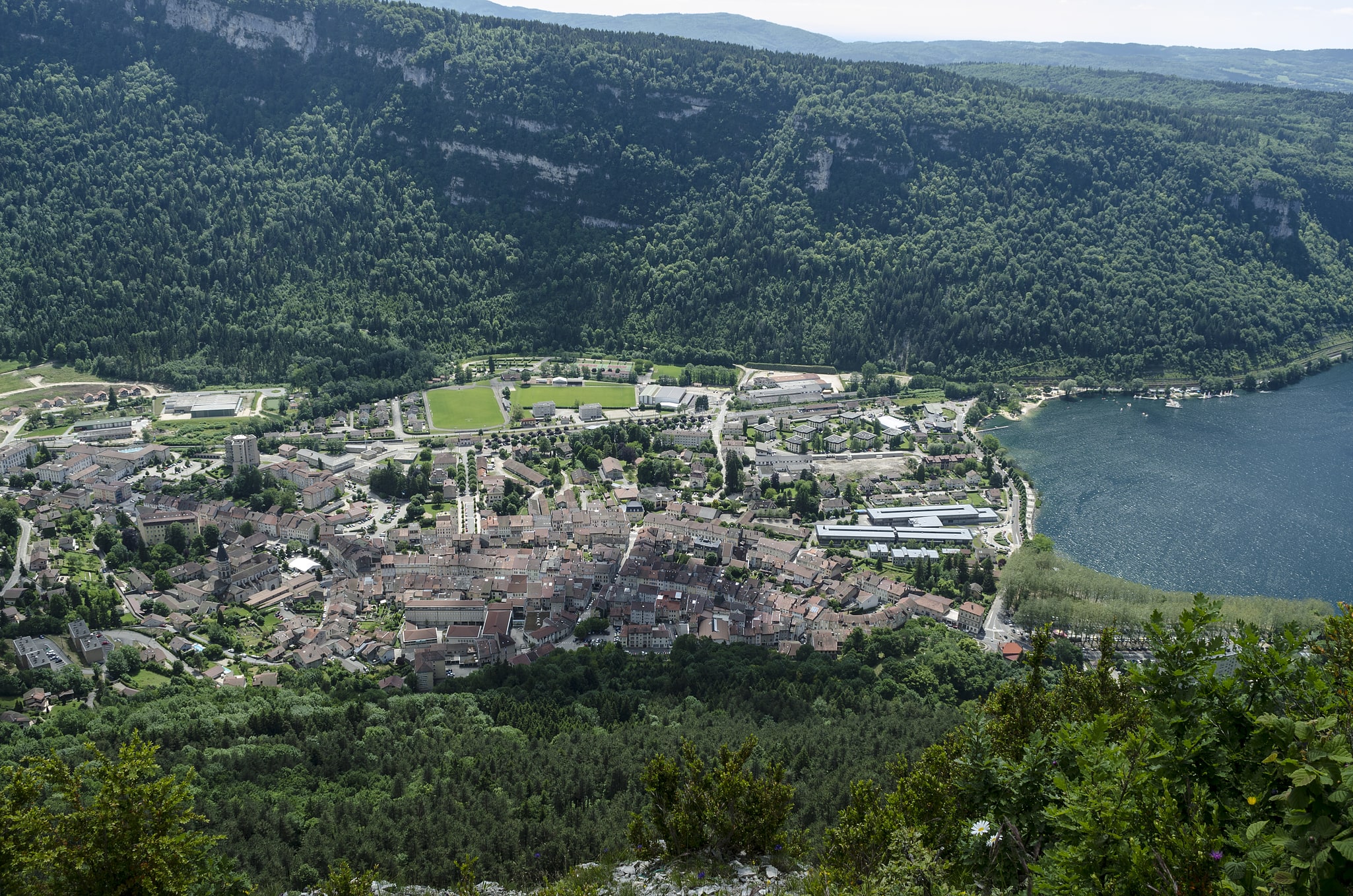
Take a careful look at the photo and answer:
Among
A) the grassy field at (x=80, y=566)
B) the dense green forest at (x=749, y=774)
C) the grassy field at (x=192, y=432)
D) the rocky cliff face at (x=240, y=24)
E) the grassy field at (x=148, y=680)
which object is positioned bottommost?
the grassy field at (x=148, y=680)

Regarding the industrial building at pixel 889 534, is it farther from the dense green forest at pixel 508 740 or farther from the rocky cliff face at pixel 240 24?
the rocky cliff face at pixel 240 24

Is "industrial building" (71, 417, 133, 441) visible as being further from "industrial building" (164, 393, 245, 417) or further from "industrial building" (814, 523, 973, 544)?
"industrial building" (814, 523, 973, 544)

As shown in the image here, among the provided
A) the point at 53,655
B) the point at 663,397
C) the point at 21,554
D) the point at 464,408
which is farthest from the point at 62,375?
the point at 53,655

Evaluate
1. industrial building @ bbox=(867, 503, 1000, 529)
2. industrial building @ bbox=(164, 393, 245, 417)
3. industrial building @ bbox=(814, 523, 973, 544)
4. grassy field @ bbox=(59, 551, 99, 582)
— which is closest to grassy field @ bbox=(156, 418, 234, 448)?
industrial building @ bbox=(164, 393, 245, 417)

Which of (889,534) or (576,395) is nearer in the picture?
(889,534)

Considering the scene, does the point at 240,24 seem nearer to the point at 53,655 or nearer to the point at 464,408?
the point at 464,408

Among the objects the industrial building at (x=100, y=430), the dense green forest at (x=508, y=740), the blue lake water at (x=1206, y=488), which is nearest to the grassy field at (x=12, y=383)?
the industrial building at (x=100, y=430)

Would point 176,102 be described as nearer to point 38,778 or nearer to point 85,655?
point 85,655
